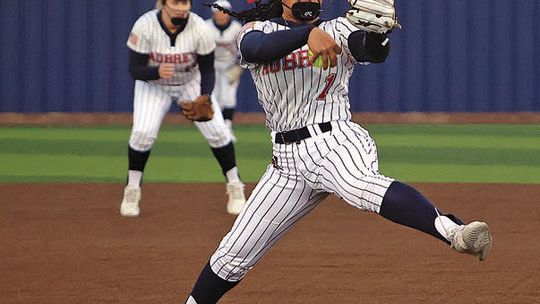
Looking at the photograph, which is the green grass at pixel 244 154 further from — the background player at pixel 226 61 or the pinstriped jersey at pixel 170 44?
the pinstriped jersey at pixel 170 44

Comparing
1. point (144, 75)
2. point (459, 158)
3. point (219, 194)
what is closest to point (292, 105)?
point (144, 75)

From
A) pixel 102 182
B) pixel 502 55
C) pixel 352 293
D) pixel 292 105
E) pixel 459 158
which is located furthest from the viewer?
pixel 502 55

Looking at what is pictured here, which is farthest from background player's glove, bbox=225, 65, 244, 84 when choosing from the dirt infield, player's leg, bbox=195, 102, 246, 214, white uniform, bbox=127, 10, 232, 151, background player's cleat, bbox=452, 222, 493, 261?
background player's cleat, bbox=452, 222, 493, 261

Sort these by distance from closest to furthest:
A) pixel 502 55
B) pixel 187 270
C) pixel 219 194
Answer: pixel 187 270 < pixel 219 194 < pixel 502 55

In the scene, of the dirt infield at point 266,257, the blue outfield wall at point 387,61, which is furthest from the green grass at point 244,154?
the dirt infield at point 266,257

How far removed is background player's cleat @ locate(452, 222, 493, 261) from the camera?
13.2ft

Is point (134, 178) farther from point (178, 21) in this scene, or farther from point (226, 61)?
point (226, 61)

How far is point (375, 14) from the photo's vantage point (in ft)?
13.9

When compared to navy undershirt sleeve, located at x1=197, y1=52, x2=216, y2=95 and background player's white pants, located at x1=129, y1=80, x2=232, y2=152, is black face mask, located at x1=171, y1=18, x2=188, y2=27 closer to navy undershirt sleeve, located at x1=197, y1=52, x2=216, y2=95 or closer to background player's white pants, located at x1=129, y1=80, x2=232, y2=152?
navy undershirt sleeve, located at x1=197, y1=52, x2=216, y2=95

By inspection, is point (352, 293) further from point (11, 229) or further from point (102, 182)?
point (102, 182)

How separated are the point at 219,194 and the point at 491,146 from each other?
18.7 ft

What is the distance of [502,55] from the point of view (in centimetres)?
1947

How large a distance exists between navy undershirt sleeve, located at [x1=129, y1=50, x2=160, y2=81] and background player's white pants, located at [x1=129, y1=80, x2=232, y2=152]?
7.9 inches

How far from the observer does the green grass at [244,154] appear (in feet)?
40.2
